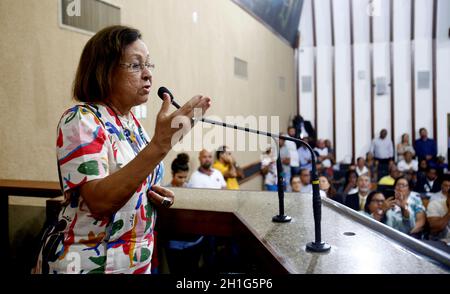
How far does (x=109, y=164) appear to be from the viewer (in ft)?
3.77

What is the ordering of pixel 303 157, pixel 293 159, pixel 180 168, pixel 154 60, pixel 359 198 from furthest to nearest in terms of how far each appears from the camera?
pixel 303 157
pixel 293 159
pixel 359 198
pixel 154 60
pixel 180 168

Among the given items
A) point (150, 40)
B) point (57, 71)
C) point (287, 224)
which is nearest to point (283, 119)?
point (150, 40)

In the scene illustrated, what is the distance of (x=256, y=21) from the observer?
8406mm

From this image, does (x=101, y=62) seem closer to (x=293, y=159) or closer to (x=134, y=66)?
(x=134, y=66)

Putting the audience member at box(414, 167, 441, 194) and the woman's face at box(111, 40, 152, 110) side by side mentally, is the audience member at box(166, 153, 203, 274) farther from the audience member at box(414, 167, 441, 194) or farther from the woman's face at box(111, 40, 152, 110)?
the audience member at box(414, 167, 441, 194)

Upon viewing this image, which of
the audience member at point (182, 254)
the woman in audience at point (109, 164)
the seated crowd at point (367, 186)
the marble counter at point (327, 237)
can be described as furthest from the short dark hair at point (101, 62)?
the audience member at point (182, 254)

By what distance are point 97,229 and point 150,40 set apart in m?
3.63

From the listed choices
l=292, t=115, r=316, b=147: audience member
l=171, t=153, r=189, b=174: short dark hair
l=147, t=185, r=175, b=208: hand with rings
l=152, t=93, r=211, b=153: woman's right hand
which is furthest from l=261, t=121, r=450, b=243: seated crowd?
l=152, t=93, r=211, b=153: woman's right hand

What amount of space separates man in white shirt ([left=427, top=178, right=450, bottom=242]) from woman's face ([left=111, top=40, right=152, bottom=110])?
3.16m

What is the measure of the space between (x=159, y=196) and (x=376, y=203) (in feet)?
11.0

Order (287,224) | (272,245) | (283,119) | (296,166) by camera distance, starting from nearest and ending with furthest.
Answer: (272,245)
(287,224)
(296,166)
(283,119)

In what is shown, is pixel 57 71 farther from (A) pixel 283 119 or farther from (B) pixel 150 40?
(A) pixel 283 119

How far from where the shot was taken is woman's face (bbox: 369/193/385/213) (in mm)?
4133

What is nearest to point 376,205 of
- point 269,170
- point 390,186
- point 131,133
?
point 390,186
